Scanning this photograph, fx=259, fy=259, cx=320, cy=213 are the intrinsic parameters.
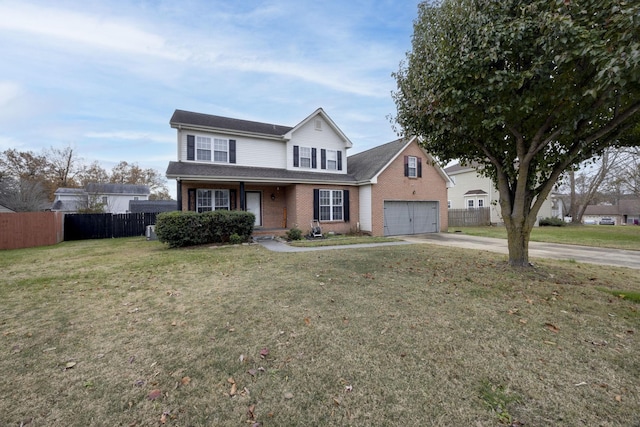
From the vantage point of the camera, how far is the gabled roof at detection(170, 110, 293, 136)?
13.5 metres

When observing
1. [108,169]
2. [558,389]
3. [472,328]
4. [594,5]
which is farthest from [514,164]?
[108,169]

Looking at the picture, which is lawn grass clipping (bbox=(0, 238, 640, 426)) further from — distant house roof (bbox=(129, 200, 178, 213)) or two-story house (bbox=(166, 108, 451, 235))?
distant house roof (bbox=(129, 200, 178, 213))

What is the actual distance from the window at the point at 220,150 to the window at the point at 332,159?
19.8ft

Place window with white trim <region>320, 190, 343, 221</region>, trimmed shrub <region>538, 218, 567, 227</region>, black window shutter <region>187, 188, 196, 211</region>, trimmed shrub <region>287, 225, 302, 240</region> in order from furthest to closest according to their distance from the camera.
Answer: trimmed shrub <region>538, 218, 567, 227</region>, window with white trim <region>320, 190, 343, 221</region>, black window shutter <region>187, 188, 196, 211</region>, trimmed shrub <region>287, 225, 302, 240</region>

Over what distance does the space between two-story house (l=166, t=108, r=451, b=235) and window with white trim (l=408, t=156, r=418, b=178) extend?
0.06m

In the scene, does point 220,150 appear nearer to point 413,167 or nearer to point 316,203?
point 316,203

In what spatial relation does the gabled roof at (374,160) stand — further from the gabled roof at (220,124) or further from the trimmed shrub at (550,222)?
the trimmed shrub at (550,222)

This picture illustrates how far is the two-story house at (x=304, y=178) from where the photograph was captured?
13570 millimetres

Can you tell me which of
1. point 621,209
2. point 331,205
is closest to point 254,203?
point 331,205

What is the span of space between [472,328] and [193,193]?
1338cm

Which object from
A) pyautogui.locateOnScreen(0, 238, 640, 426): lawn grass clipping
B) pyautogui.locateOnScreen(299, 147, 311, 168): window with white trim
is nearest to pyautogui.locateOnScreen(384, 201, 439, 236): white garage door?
pyautogui.locateOnScreen(299, 147, 311, 168): window with white trim

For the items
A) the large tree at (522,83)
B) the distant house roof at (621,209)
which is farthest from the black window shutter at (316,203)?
the distant house roof at (621,209)

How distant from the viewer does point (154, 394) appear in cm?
232

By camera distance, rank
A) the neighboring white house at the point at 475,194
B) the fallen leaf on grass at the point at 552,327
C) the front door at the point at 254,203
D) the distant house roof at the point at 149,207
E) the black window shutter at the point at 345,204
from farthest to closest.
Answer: the distant house roof at the point at 149,207 → the neighboring white house at the point at 475,194 → the black window shutter at the point at 345,204 → the front door at the point at 254,203 → the fallen leaf on grass at the point at 552,327
